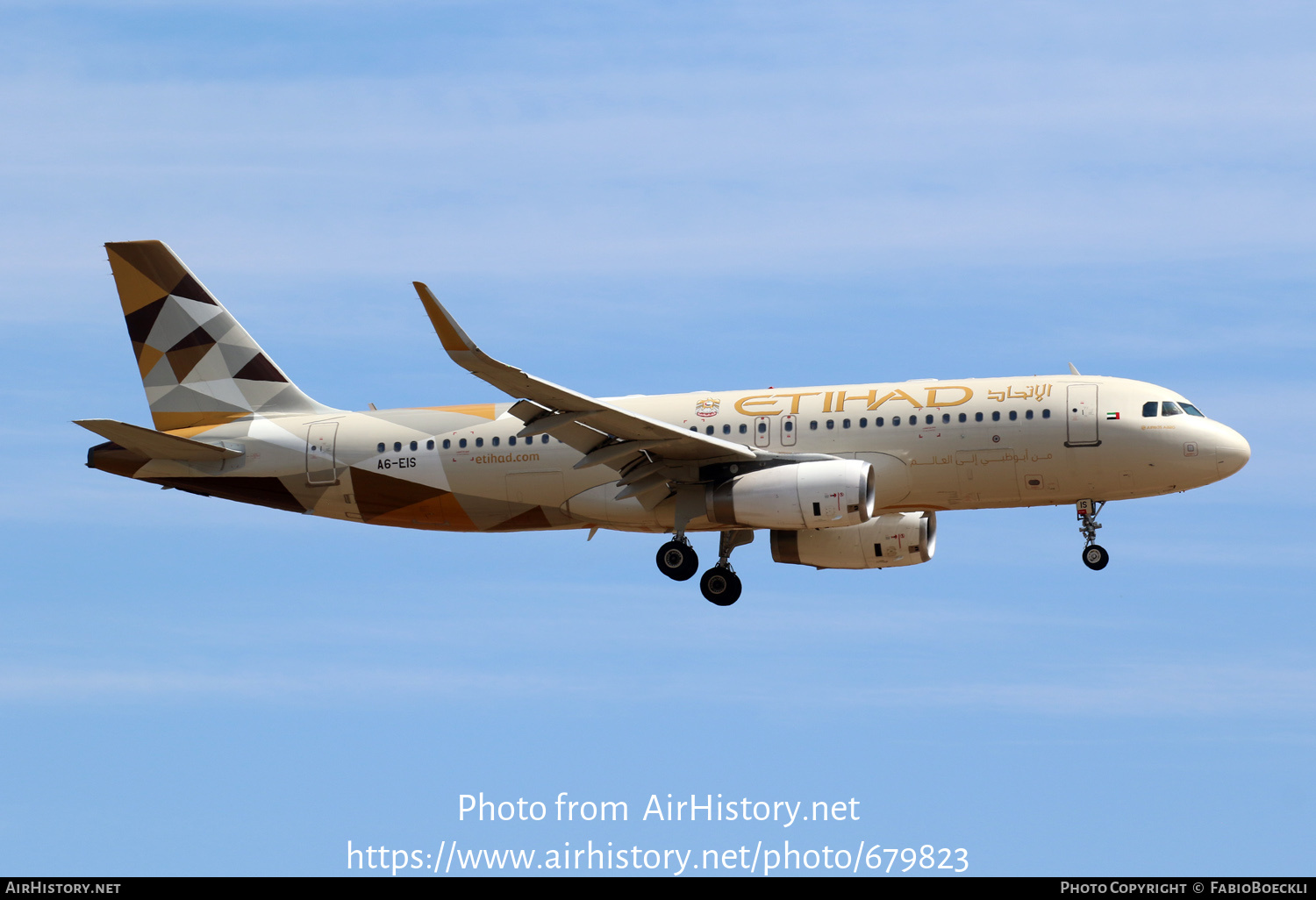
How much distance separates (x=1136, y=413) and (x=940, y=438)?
446 cm

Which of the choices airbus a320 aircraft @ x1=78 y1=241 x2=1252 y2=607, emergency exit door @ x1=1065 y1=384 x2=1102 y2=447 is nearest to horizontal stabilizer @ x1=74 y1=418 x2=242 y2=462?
airbus a320 aircraft @ x1=78 y1=241 x2=1252 y2=607

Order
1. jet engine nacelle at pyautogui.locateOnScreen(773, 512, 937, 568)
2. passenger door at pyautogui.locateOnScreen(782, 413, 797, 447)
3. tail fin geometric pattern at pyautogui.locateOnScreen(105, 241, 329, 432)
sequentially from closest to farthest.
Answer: passenger door at pyautogui.locateOnScreen(782, 413, 797, 447) < jet engine nacelle at pyautogui.locateOnScreen(773, 512, 937, 568) < tail fin geometric pattern at pyautogui.locateOnScreen(105, 241, 329, 432)

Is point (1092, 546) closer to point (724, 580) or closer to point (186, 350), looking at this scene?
point (724, 580)

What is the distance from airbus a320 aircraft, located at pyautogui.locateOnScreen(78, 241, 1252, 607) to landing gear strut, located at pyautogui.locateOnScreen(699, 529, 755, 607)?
6 cm

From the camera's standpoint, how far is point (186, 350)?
4494cm

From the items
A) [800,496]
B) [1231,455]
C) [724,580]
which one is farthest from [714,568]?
[1231,455]

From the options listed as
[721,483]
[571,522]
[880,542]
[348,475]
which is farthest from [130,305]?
[880,542]

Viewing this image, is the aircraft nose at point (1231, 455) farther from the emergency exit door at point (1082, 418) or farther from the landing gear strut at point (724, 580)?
the landing gear strut at point (724, 580)

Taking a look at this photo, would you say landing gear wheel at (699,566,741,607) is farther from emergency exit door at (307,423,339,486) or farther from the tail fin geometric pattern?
the tail fin geometric pattern

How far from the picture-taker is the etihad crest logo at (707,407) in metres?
40.1

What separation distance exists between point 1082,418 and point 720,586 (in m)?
9.67

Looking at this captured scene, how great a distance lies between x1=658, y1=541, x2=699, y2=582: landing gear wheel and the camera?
3969 cm

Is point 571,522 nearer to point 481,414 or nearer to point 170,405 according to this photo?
point 481,414

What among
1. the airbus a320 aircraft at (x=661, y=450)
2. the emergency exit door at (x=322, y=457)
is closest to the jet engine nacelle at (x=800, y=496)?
the airbus a320 aircraft at (x=661, y=450)
